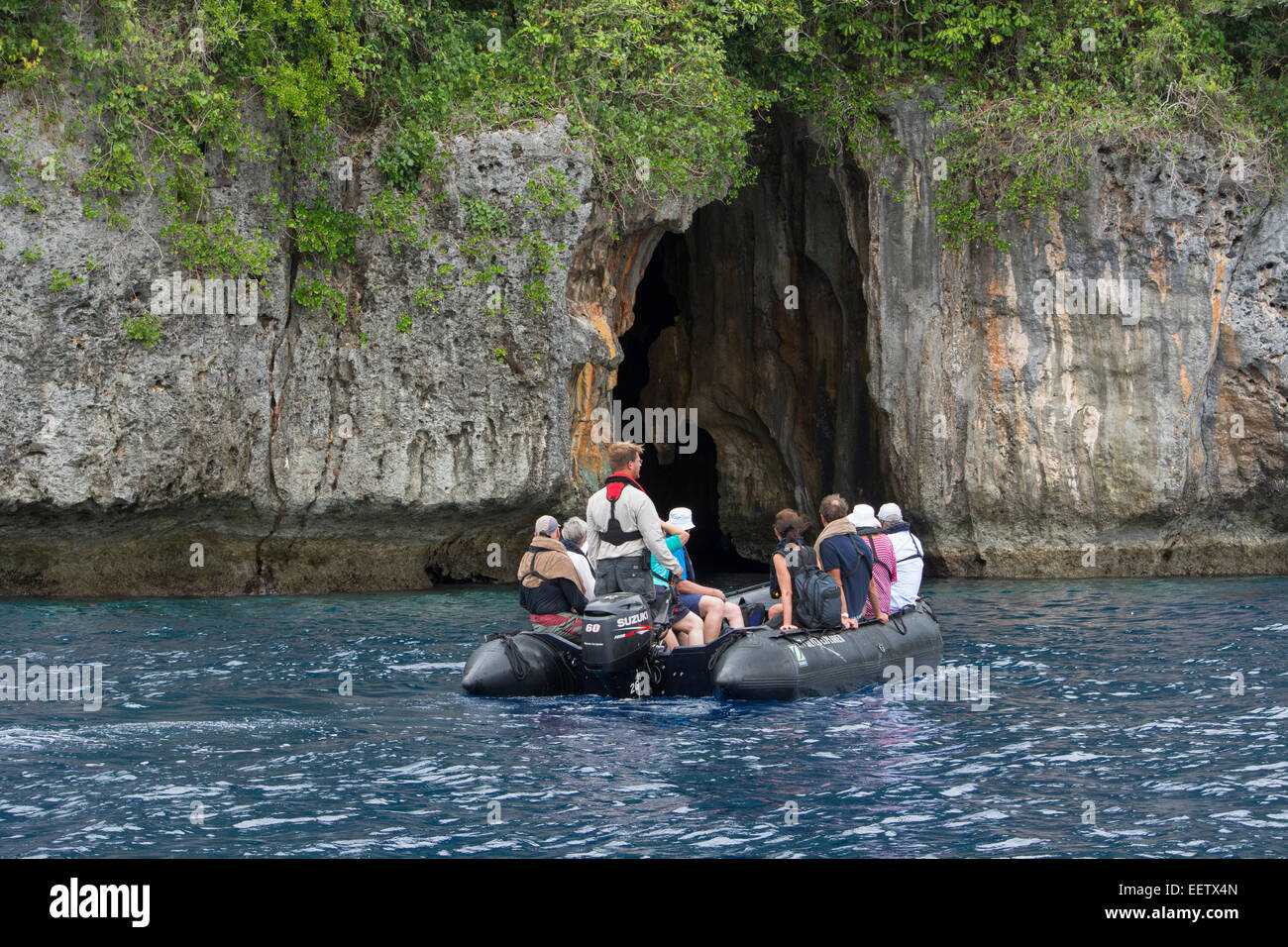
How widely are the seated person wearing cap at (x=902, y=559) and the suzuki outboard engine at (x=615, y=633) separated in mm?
2700

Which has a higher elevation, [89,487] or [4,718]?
[89,487]

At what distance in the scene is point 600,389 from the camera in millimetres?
19703

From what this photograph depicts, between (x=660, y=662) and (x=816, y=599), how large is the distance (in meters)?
1.35

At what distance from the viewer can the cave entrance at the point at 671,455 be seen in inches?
1036

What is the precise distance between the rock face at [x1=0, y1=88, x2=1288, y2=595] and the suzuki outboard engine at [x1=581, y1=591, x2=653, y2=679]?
843 cm

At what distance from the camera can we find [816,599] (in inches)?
421

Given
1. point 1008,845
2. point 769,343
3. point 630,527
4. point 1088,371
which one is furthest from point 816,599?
point 769,343

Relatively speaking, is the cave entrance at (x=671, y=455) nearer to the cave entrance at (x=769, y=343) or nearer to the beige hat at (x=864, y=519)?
the cave entrance at (x=769, y=343)

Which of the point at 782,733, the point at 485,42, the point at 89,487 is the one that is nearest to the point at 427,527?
the point at 89,487

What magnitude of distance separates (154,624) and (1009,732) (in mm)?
9811

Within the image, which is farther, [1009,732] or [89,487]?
[89,487]

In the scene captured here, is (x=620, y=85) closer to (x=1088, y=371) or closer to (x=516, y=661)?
(x=1088, y=371)

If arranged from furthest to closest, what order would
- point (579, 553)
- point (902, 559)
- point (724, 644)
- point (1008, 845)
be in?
point (902, 559) < point (579, 553) < point (724, 644) < point (1008, 845)

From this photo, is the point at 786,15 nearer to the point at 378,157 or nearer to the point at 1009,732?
the point at 378,157
